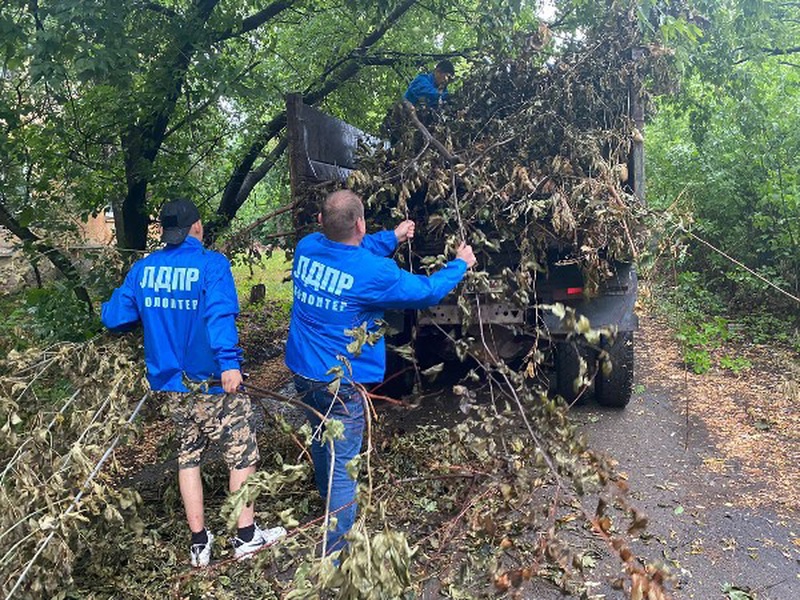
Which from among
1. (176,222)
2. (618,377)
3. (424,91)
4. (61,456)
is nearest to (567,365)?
(618,377)

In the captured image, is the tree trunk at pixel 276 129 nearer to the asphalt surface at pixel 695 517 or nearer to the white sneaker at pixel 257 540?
the white sneaker at pixel 257 540

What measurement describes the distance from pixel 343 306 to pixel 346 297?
5 centimetres

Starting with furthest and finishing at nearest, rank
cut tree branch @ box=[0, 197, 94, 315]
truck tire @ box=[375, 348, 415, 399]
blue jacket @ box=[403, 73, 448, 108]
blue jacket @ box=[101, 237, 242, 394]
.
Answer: blue jacket @ box=[403, 73, 448, 108] → truck tire @ box=[375, 348, 415, 399] → cut tree branch @ box=[0, 197, 94, 315] → blue jacket @ box=[101, 237, 242, 394]

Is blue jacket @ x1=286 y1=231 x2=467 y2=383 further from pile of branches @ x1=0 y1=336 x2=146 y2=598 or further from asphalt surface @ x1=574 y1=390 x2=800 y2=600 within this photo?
asphalt surface @ x1=574 y1=390 x2=800 y2=600

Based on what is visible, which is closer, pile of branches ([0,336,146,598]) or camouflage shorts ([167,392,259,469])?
pile of branches ([0,336,146,598])

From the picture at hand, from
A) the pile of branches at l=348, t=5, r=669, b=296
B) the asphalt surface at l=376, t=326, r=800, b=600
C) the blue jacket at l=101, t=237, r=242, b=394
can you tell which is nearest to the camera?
the asphalt surface at l=376, t=326, r=800, b=600

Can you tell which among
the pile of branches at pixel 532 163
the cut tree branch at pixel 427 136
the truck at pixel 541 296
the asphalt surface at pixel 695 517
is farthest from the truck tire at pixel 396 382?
the cut tree branch at pixel 427 136

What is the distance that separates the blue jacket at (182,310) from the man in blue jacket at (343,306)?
368 millimetres

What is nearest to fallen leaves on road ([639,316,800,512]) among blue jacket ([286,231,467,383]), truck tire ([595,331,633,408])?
truck tire ([595,331,633,408])

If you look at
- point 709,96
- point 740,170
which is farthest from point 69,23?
point 740,170

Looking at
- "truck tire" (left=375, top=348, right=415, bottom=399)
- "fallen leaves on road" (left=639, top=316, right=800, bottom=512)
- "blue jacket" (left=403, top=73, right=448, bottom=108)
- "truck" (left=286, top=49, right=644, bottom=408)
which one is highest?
"blue jacket" (left=403, top=73, right=448, bottom=108)

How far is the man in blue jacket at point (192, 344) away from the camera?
321 centimetres

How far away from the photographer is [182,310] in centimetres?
323

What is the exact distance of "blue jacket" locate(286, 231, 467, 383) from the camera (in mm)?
3107
